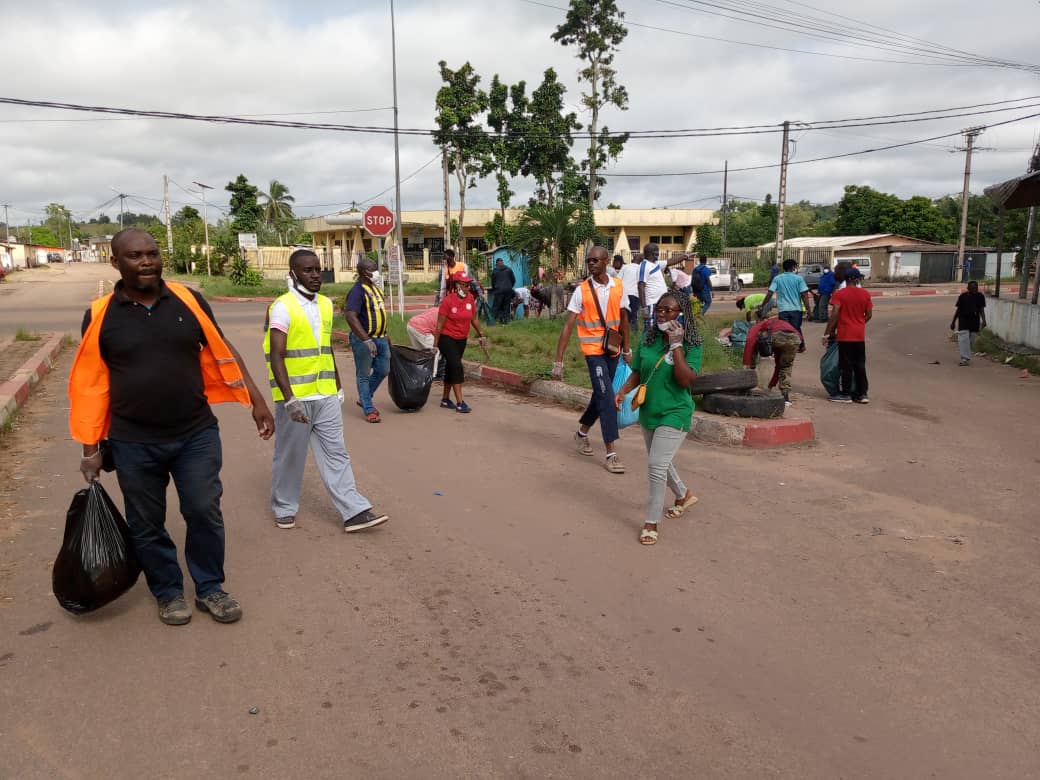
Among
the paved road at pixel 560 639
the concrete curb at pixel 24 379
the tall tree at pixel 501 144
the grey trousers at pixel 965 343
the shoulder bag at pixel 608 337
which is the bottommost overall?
the paved road at pixel 560 639

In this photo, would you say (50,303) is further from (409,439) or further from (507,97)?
(409,439)

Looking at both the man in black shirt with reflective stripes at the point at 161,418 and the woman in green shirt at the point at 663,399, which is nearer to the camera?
the man in black shirt with reflective stripes at the point at 161,418

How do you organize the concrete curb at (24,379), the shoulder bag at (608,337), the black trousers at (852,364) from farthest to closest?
the black trousers at (852,364) → the concrete curb at (24,379) → the shoulder bag at (608,337)

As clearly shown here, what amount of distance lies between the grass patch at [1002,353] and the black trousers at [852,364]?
430 cm

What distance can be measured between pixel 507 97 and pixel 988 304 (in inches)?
916

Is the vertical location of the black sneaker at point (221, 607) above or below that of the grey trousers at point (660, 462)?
below

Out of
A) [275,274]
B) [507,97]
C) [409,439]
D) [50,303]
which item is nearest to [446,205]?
[507,97]

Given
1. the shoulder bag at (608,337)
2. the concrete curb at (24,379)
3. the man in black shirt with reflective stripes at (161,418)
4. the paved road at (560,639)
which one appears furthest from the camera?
the concrete curb at (24,379)

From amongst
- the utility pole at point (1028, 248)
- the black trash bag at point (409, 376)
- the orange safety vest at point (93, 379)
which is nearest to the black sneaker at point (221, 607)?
the orange safety vest at point (93, 379)

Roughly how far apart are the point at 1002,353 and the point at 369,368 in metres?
11.8

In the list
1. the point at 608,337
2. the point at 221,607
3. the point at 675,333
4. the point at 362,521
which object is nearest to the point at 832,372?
the point at 608,337

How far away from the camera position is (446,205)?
119ft

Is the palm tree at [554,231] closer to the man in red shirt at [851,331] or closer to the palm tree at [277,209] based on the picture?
the man in red shirt at [851,331]

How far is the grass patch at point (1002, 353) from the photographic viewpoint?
501 inches
